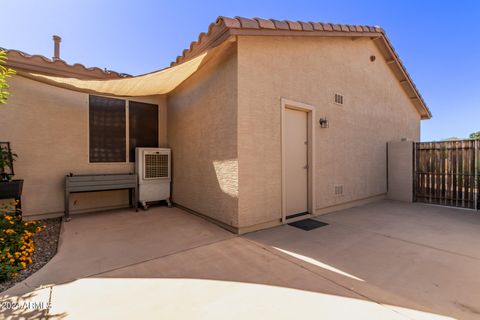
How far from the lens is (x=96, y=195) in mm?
5699

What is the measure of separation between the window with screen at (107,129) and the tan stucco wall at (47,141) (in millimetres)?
164

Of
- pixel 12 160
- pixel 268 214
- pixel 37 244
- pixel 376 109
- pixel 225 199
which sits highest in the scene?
pixel 376 109

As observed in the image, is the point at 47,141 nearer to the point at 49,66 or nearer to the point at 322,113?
the point at 49,66

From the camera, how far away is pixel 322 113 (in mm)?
5609

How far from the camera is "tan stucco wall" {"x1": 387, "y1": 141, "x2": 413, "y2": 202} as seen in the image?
7375mm

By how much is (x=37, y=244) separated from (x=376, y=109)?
9874 millimetres

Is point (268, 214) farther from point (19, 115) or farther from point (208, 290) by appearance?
point (19, 115)

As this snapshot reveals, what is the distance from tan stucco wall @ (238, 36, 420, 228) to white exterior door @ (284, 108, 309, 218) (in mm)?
376

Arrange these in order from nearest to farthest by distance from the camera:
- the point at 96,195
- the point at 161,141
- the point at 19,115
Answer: the point at 19,115
the point at 96,195
the point at 161,141

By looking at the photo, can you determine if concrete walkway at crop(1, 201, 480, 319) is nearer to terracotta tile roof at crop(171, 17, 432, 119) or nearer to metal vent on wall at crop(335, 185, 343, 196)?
metal vent on wall at crop(335, 185, 343, 196)

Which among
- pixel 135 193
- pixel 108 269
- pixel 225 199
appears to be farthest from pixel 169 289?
pixel 135 193

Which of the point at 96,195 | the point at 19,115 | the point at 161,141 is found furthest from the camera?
the point at 161,141

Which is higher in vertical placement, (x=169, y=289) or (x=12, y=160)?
(x=12, y=160)

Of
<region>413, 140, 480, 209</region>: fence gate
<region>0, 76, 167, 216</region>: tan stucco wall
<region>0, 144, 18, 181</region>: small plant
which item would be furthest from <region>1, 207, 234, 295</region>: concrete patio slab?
<region>413, 140, 480, 209</region>: fence gate
